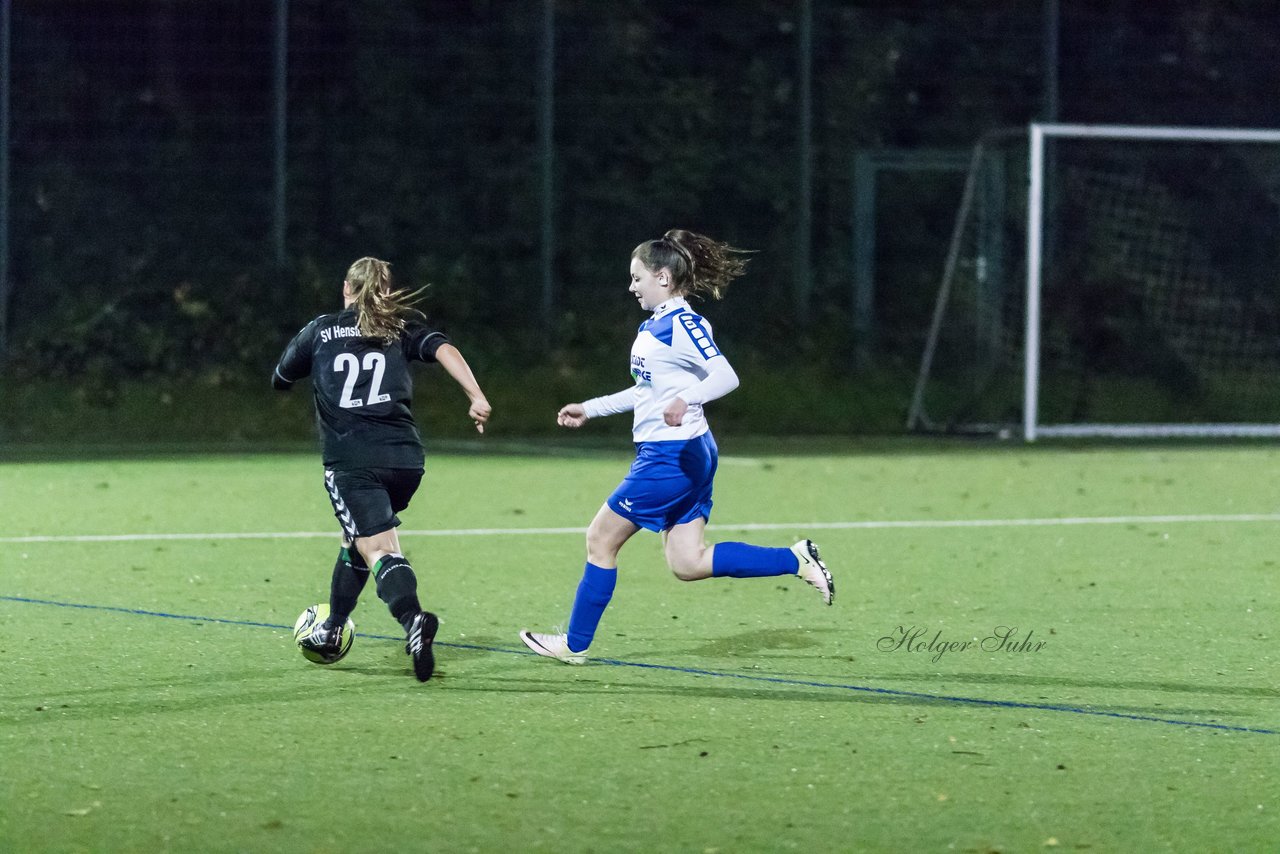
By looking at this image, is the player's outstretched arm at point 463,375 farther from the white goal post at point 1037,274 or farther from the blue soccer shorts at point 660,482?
the white goal post at point 1037,274

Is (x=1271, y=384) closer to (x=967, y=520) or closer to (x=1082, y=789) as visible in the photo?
(x=967, y=520)

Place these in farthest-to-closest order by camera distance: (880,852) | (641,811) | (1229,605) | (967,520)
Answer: (967,520), (1229,605), (641,811), (880,852)

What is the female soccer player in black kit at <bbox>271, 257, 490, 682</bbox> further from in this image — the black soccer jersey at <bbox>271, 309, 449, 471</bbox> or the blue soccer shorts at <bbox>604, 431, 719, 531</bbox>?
the blue soccer shorts at <bbox>604, 431, 719, 531</bbox>

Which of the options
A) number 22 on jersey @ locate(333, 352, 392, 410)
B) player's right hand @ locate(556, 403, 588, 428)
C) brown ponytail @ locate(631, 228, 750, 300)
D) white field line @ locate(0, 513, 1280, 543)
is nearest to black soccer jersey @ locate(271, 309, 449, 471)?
number 22 on jersey @ locate(333, 352, 392, 410)

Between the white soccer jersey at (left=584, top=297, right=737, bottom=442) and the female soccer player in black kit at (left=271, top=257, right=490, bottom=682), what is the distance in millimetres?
566

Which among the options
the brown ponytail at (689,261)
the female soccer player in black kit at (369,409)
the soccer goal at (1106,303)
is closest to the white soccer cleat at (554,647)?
the female soccer player in black kit at (369,409)

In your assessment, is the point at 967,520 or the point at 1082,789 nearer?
the point at 1082,789

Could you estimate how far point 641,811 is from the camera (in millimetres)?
5234

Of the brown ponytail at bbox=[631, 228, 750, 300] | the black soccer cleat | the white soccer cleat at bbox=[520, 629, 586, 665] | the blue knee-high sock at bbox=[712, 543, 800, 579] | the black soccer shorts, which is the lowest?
the white soccer cleat at bbox=[520, 629, 586, 665]

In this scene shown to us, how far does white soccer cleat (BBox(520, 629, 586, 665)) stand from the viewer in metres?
7.49

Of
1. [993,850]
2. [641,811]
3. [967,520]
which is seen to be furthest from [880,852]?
[967,520]

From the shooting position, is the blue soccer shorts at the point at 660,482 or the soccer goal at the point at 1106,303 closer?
the blue soccer shorts at the point at 660,482

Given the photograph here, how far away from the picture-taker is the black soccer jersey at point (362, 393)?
7.25m

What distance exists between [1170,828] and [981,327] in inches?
655
